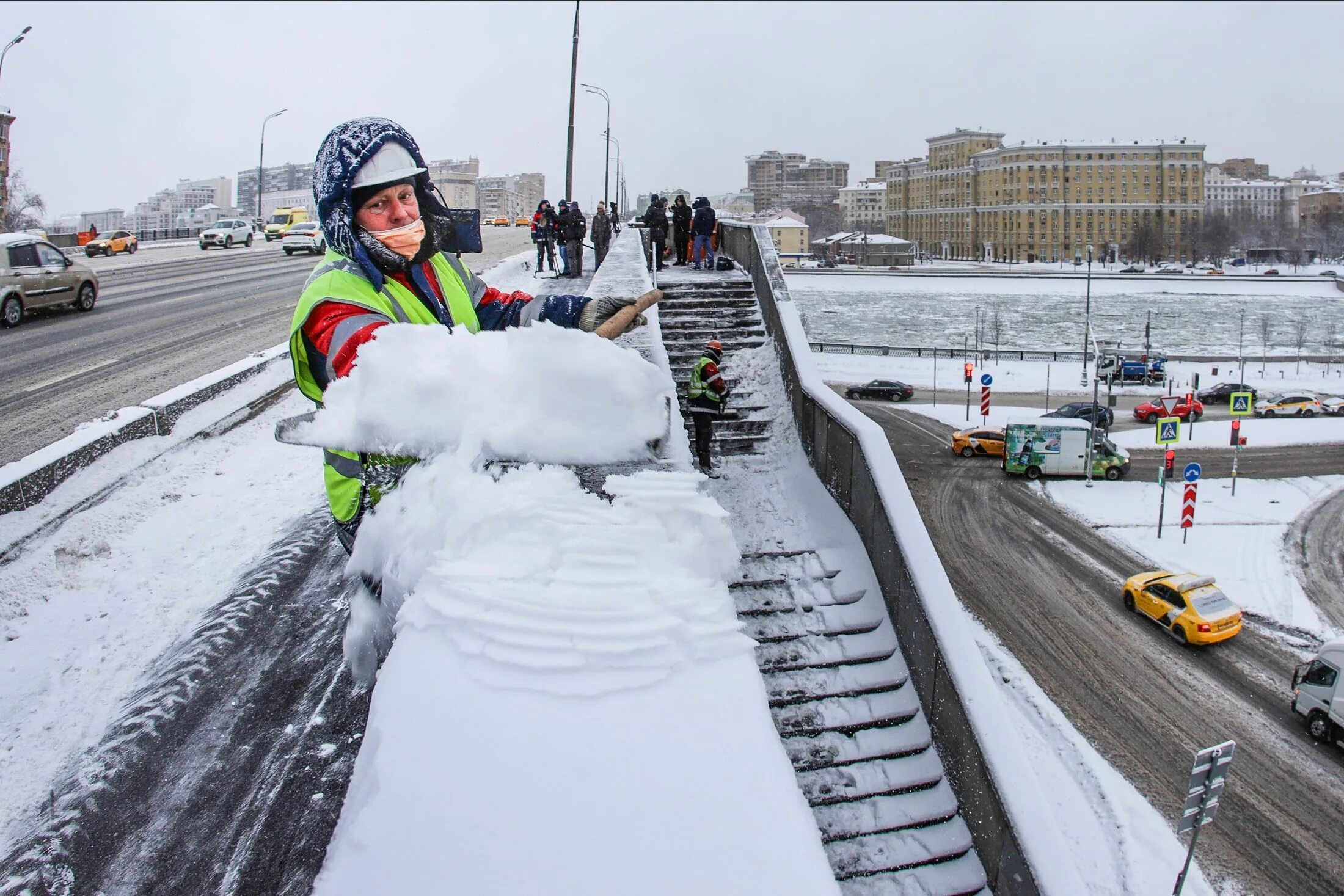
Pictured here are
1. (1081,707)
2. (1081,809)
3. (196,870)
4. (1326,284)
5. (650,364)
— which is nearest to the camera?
(650,364)

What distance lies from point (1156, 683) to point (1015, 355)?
1934 inches

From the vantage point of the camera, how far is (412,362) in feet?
7.23

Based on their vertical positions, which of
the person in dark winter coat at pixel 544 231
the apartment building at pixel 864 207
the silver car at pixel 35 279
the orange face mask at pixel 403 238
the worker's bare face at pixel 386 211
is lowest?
the orange face mask at pixel 403 238

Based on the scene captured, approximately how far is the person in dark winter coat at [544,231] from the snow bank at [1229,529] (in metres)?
17.2

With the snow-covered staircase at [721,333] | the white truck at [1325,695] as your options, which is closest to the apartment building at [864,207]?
the white truck at [1325,695]

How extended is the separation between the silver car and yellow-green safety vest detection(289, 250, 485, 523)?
684 inches

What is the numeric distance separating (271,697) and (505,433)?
4012mm

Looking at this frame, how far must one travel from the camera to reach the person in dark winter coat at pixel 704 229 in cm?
1638

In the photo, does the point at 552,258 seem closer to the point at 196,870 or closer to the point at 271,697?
the point at 271,697

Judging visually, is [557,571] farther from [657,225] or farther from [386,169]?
[657,225]

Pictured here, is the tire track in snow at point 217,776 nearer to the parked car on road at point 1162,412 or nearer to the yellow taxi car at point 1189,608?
the yellow taxi car at point 1189,608

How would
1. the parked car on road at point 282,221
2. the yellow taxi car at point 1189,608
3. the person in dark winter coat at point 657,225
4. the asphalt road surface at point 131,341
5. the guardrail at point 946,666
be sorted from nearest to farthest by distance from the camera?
the guardrail at point 946,666, the asphalt road surface at point 131,341, the person in dark winter coat at point 657,225, the yellow taxi car at point 1189,608, the parked car on road at point 282,221

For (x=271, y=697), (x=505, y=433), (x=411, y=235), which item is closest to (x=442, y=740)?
(x=505, y=433)

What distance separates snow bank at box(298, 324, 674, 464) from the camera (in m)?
2.19
